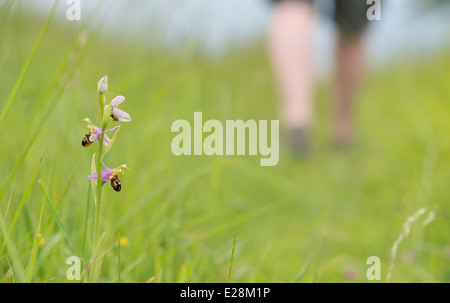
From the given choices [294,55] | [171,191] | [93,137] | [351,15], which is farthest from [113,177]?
[351,15]

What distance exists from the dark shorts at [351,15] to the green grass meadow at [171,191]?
50 cm

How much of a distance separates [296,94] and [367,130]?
645 mm

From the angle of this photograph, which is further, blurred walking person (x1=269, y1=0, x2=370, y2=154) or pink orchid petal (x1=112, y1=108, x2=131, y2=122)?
blurred walking person (x1=269, y1=0, x2=370, y2=154)

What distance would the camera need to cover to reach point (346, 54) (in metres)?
2.48

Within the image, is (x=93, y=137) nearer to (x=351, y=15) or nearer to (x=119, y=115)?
(x=119, y=115)

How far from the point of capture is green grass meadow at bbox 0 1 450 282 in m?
0.72

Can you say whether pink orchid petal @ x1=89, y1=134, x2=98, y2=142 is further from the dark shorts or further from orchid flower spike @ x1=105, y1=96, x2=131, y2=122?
the dark shorts

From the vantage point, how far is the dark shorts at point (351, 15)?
224 centimetres

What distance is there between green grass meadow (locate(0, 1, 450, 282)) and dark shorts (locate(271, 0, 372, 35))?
19.6 inches

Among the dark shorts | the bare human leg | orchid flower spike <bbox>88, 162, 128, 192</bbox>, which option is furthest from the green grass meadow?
the dark shorts

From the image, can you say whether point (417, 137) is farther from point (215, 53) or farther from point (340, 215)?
point (215, 53)

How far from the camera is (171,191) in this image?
110cm

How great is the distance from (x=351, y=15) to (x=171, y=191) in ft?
4.89

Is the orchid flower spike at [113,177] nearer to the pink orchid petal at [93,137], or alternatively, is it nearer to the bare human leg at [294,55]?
the pink orchid petal at [93,137]
